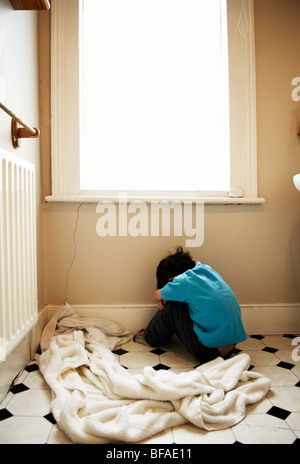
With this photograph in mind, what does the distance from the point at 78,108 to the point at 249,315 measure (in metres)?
1.49

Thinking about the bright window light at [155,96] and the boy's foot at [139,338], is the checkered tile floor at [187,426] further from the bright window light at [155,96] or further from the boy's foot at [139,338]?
the bright window light at [155,96]

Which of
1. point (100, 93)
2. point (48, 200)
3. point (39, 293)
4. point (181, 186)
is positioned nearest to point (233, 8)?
point (100, 93)

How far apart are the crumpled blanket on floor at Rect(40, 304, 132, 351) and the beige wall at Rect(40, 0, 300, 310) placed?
104 mm

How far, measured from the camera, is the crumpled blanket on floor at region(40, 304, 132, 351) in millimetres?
1664

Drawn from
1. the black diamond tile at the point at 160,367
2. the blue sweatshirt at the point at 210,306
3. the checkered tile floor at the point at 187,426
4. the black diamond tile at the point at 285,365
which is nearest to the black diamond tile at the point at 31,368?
the checkered tile floor at the point at 187,426

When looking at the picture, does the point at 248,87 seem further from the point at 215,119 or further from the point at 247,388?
the point at 247,388

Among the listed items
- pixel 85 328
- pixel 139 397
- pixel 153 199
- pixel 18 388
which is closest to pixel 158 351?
pixel 85 328

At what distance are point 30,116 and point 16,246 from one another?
29.7 inches

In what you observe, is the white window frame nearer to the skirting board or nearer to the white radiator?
the white radiator

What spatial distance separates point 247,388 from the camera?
1208 mm

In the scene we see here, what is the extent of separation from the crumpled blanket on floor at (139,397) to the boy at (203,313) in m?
0.09

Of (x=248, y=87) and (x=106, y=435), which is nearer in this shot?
(x=106, y=435)

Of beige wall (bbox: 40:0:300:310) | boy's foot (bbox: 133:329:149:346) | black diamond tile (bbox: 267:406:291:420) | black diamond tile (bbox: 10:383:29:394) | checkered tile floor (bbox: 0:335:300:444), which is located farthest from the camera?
beige wall (bbox: 40:0:300:310)

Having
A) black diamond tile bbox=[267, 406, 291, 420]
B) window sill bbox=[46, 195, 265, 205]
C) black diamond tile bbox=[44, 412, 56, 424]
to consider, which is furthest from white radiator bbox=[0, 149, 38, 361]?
black diamond tile bbox=[267, 406, 291, 420]
